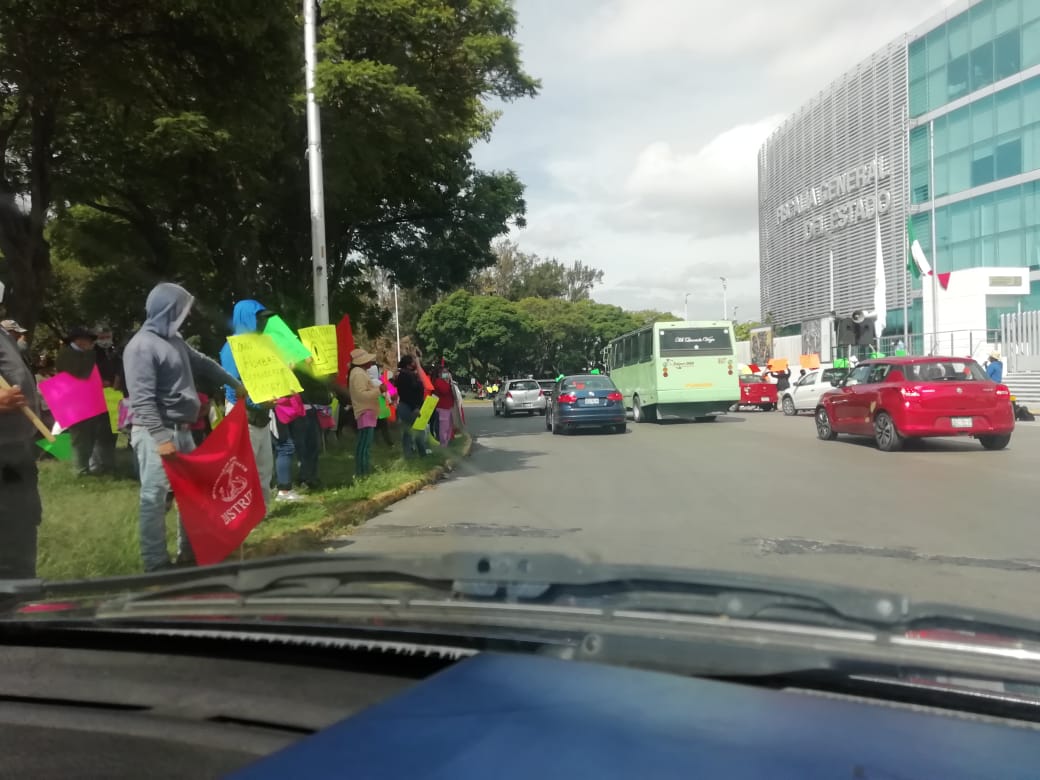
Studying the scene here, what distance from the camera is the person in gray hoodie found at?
507 cm

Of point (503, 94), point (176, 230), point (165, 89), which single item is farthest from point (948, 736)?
point (176, 230)

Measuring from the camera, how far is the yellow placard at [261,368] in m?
6.41

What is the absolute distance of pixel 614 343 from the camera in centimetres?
3077

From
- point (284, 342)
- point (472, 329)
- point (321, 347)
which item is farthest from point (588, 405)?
point (472, 329)

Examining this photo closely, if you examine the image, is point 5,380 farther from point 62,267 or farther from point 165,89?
point 62,267

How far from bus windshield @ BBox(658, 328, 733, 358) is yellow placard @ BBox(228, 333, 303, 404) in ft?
57.8

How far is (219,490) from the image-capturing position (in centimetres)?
546

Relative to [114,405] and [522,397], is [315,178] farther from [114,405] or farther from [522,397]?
[522,397]

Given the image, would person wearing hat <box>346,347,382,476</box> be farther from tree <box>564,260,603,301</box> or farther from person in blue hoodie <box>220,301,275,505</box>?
tree <box>564,260,603,301</box>

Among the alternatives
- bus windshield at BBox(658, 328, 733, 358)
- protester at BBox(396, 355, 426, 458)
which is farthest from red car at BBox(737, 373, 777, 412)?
protester at BBox(396, 355, 426, 458)

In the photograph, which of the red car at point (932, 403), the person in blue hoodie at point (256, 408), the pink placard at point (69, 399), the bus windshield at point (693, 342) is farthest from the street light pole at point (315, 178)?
the bus windshield at point (693, 342)

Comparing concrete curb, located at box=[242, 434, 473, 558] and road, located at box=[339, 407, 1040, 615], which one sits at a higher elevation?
concrete curb, located at box=[242, 434, 473, 558]

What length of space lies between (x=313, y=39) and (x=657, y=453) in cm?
862

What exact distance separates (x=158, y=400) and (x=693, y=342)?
19613mm
